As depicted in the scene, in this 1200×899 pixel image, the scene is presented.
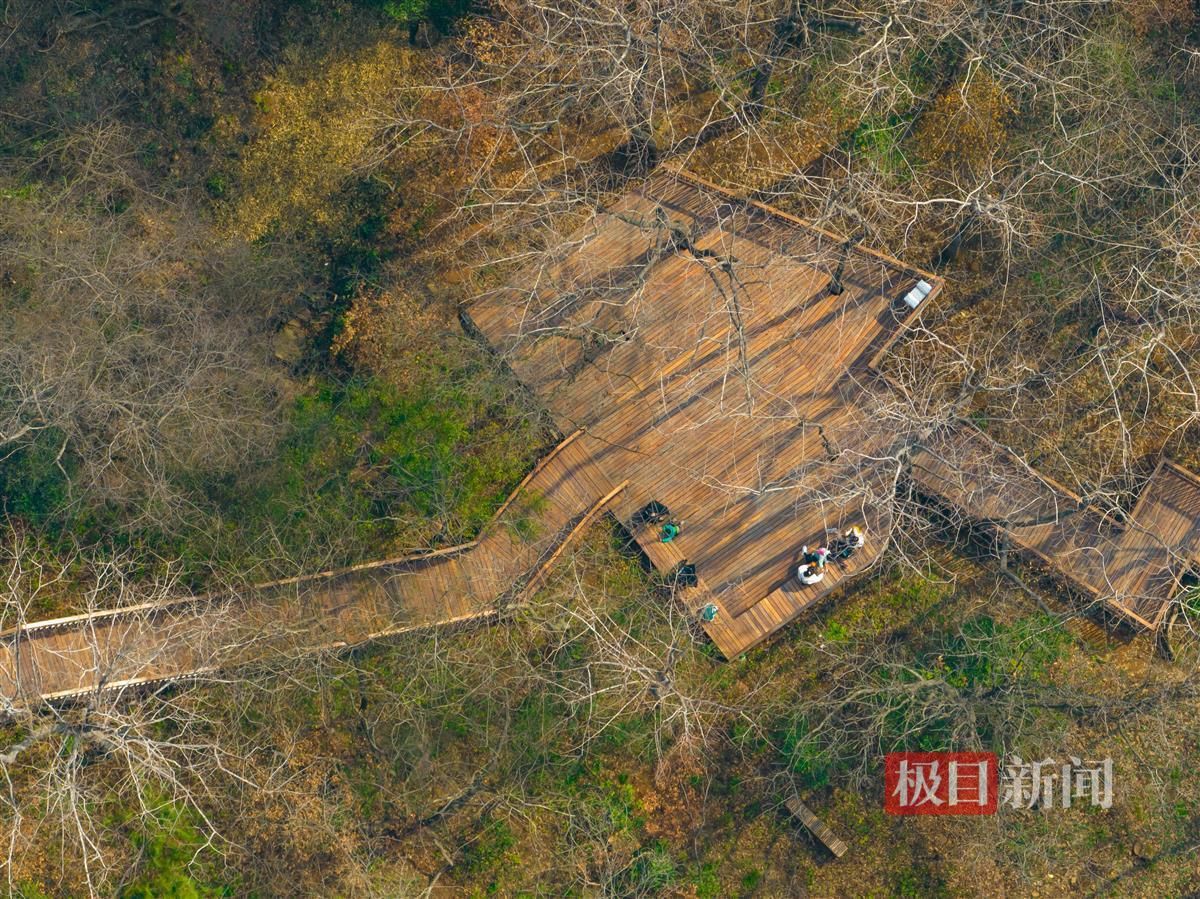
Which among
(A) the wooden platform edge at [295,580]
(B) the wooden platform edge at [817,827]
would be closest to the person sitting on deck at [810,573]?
(B) the wooden platform edge at [817,827]

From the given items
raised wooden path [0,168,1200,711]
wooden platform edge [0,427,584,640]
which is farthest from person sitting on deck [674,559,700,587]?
wooden platform edge [0,427,584,640]

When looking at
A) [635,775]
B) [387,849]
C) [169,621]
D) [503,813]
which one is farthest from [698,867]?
[169,621]

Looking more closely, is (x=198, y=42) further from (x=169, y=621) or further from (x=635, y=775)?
(x=635, y=775)

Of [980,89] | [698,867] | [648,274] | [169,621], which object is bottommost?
[698,867]

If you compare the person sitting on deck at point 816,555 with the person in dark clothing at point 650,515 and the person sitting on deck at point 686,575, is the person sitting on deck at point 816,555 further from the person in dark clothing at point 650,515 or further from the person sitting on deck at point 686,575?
the person in dark clothing at point 650,515

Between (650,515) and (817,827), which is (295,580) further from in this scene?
(817,827)

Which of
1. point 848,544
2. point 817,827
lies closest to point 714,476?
point 848,544

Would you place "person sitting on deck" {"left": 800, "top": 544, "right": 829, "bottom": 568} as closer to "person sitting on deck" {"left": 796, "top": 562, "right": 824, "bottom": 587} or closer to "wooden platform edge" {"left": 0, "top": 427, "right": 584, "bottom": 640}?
"person sitting on deck" {"left": 796, "top": 562, "right": 824, "bottom": 587}
